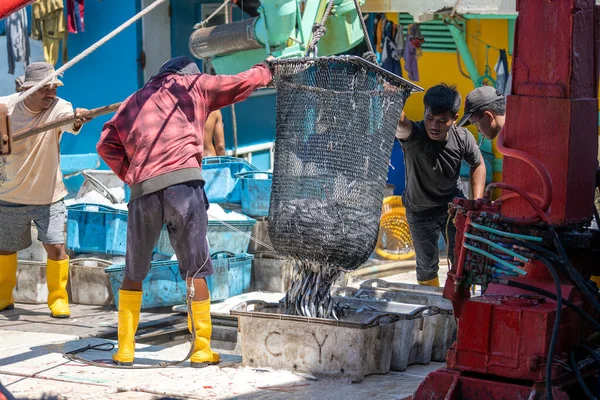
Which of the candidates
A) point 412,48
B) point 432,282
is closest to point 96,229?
point 432,282

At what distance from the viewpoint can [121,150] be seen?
6637 mm

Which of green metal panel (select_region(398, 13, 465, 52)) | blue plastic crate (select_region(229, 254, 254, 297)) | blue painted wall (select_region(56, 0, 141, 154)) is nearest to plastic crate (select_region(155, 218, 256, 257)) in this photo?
blue plastic crate (select_region(229, 254, 254, 297))

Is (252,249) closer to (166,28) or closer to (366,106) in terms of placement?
(366,106)

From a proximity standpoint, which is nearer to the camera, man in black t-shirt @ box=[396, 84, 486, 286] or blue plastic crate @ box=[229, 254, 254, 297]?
man in black t-shirt @ box=[396, 84, 486, 286]

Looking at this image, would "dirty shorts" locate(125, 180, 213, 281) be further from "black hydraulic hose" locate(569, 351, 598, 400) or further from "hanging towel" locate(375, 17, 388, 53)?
"hanging towel" locate(375, 17, 388, 53)

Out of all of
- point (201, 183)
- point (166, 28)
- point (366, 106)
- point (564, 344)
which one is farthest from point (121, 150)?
point (166, 28)

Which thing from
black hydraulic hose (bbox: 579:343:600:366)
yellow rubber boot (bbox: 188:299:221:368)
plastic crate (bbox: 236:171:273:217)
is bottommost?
yellow rubber boot (bbox: 188:299:221:368)

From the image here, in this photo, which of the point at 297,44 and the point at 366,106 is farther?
the point at 297,44

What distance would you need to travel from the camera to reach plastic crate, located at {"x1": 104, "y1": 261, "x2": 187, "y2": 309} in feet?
27.2

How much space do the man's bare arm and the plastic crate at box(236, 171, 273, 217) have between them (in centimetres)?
206

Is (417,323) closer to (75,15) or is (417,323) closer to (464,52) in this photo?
(464,52)

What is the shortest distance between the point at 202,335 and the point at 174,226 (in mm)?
738

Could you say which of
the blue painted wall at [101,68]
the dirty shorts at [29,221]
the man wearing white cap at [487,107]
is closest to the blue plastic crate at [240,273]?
the dirty shorts at [29,221]

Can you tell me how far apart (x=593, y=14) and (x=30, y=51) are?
9.61 m
